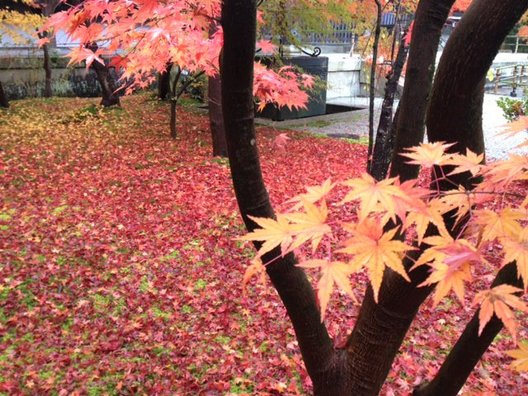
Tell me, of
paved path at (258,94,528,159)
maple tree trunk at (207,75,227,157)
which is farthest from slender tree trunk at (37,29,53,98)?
maple tree trunk at (207,75,227,157)

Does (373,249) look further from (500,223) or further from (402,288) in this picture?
(402,288)

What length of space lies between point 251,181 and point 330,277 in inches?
24.3

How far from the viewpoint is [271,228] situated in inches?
55.6

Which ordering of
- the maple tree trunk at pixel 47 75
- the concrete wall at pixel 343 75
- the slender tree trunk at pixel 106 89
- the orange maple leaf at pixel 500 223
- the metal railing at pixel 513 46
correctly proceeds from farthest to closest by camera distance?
the metal railing at pixel 513 46, the concrete wall at pixel 343 75, the maple tree trunk at pixel 47 75, the slender tree trunk at pixel 106 89, the orange maple leaf at pixel 500 223

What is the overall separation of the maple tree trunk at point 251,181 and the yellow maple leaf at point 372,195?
1.68ft

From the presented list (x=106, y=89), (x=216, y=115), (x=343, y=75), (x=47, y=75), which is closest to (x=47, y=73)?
(x=47, y=75)

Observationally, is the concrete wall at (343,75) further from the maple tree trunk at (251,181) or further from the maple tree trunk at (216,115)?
the maple tree trunk at (251,181)

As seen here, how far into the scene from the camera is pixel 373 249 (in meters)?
1.32

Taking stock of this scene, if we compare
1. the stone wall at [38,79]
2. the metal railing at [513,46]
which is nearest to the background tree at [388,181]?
the stone wall at [38,79]

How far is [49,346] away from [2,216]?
3284 millimetres

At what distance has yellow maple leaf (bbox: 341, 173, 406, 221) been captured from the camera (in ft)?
4.19

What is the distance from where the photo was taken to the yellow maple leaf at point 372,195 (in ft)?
4.19

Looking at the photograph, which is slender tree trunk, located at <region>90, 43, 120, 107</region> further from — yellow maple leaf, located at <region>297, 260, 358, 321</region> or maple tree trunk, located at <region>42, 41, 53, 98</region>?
yellow maple leaf, located at <region>297, 260, 358, 321</region>

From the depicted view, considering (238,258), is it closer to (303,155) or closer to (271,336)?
(271,336)
